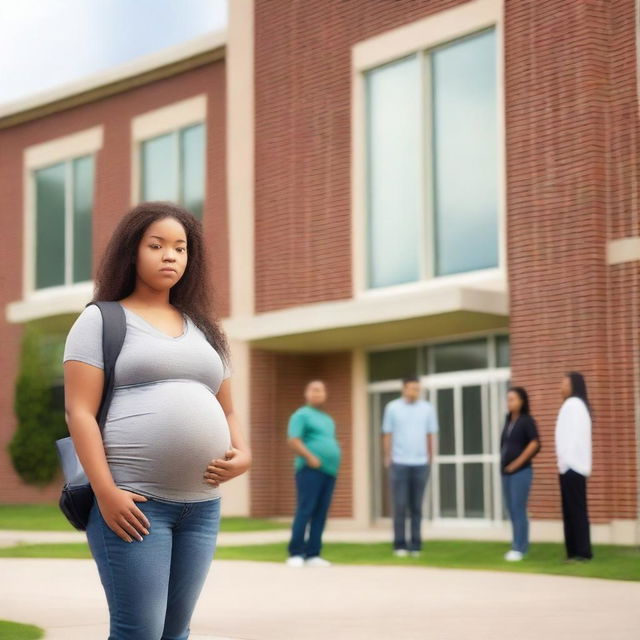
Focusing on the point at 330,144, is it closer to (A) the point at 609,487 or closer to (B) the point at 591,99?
(B) the point at 591,99

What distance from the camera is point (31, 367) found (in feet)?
90.3

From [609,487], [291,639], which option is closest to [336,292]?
[609,487]

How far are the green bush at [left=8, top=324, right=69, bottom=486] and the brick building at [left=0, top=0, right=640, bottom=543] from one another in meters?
1.51

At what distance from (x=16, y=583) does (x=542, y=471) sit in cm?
815

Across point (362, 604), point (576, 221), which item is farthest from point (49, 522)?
point (362, 604)

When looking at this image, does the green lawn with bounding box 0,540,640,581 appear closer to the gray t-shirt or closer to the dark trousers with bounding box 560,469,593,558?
the dark trousers with bounding box 560,469,593,558

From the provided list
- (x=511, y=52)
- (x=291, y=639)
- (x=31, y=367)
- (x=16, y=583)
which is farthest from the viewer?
(x=31, y=367)

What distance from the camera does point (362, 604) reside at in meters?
9.12

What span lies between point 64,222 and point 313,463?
636 inches

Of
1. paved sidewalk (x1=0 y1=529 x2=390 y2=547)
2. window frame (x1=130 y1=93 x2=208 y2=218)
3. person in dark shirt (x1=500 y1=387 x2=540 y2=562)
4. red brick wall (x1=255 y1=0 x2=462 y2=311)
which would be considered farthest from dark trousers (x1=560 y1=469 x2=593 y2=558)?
window frame (x1=130 y1=93 x2=208 y2=218)

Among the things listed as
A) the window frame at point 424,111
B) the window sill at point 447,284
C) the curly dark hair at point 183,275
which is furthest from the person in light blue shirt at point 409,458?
the curly dark hair at point 183,275

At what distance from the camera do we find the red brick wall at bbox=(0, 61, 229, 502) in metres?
23.6

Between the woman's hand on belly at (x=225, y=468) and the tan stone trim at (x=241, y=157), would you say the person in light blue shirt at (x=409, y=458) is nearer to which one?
the tan stone trim at (x=241, y=157)

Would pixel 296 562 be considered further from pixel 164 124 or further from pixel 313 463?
pixel 164 124
